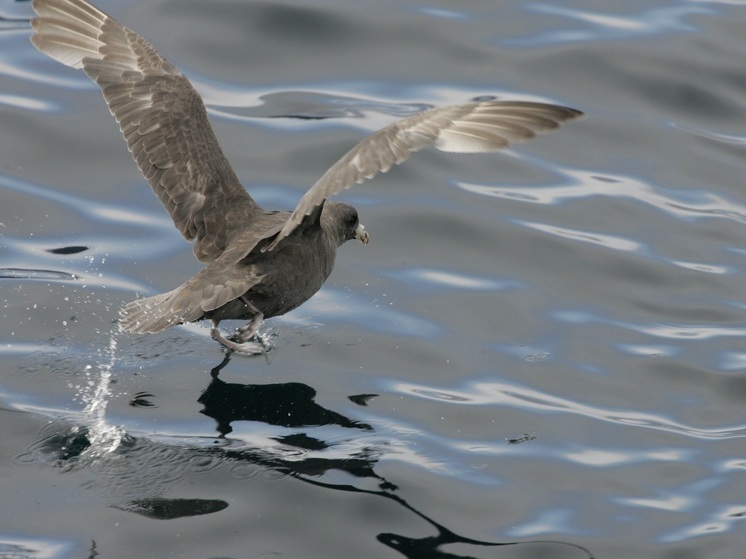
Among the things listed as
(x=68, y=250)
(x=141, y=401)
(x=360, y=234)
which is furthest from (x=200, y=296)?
(x=68, y=250)

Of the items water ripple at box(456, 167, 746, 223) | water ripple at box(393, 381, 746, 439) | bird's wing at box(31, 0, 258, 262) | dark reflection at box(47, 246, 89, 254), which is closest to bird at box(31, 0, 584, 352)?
bird's wing at box(31, 0, 258, 262)

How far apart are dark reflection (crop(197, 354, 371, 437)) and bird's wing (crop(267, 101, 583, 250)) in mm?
1056

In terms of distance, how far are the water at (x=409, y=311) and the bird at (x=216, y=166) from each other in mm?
549

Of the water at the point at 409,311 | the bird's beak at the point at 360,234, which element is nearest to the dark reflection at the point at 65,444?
the water at the point at 409,311

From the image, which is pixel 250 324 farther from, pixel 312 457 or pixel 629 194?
pixel 629 194

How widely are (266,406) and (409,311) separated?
5.29ft

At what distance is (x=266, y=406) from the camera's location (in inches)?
258

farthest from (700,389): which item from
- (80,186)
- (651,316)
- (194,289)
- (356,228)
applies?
(80,186)

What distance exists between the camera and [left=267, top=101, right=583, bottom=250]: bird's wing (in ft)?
18.0

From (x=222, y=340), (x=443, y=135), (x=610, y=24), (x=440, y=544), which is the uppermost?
(x=610, y=24)

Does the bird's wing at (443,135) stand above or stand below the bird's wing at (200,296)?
above

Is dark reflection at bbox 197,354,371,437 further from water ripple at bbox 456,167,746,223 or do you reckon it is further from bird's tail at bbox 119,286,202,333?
water ripple at bbox 456,167,746,223

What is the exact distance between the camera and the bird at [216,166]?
19.2 ft

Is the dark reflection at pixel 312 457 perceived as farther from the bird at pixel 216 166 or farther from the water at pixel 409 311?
the bird at pixel 216 166
